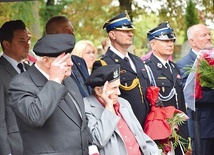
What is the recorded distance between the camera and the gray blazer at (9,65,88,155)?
4.14 m

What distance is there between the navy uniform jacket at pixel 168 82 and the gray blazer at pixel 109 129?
4.37 ft

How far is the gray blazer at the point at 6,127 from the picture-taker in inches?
201

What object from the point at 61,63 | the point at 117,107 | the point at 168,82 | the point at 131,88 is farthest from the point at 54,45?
the point at 168,82

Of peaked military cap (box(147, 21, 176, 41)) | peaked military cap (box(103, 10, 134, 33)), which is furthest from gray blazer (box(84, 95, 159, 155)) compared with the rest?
peaked military cap (box(147, 21, 176, 41))

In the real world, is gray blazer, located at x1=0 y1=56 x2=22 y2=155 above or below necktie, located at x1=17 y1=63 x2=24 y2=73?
below

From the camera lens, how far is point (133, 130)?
5.12 meters

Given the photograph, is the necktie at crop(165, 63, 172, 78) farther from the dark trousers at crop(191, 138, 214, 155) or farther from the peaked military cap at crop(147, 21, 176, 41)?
the dark trousers at crop(191, 138, 214, 155)

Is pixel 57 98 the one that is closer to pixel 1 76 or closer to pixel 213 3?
pixel 1 76

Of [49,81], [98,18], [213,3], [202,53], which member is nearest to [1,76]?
[49,81]

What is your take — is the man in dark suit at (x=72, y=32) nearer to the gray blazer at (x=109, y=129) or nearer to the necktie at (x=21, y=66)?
the necktie at (x=21, y=66)

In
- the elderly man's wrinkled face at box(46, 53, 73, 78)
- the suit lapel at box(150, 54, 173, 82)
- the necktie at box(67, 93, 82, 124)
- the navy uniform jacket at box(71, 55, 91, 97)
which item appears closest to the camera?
the elderly man's wrinkled face at box(46, 53, 73, 78)

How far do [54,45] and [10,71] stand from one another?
119 centimetres

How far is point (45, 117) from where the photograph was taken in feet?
13.6

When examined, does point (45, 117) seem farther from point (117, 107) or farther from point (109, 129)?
point (117, 107)
